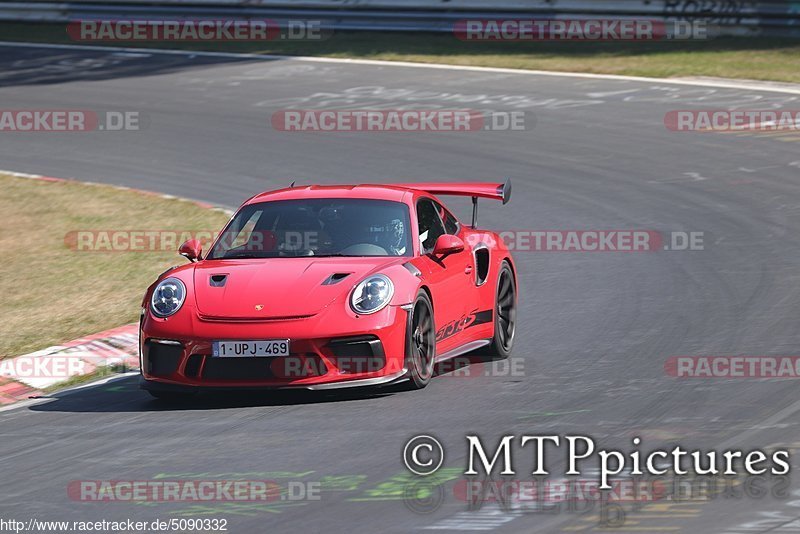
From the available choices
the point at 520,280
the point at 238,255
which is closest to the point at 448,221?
the point at 238,255

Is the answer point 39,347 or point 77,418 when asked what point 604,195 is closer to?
point 39,347

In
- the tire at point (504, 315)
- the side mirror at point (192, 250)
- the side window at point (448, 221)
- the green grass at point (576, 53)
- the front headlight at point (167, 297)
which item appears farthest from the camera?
the green grass at point (576, 53)

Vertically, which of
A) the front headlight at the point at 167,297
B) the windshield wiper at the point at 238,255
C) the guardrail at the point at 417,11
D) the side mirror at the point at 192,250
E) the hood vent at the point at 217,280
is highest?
the guardrail at the point at 417,11

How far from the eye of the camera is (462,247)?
31.2ft

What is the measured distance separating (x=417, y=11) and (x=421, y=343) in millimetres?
19924

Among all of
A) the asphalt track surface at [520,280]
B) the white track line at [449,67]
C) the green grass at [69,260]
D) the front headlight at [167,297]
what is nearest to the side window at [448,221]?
the asphalt track surface at [520,280]

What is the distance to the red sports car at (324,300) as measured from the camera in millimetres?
8562

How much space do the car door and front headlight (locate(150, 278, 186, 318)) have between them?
157cm

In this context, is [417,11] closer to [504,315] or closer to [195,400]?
[504,315]

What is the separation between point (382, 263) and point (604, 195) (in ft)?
25.8

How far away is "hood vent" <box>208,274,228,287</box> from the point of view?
902 centimetres

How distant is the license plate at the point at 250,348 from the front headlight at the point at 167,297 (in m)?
0.44

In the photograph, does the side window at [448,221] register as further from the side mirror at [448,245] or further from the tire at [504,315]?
the side mirror at [448,245]

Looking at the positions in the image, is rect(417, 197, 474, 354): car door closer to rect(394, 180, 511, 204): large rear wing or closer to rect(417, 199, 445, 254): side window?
rect(417, 199, 445, 254): side window
